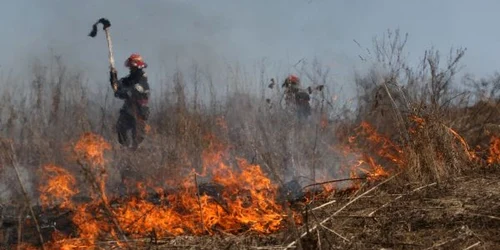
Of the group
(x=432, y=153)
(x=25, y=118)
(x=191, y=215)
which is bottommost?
(x=191, y=215)

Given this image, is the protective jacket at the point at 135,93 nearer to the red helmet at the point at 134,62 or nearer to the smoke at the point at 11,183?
the red helmet at the point at 134,62

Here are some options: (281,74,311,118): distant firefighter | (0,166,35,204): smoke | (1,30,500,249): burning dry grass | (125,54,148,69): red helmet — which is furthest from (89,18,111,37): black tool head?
(281,74,311,118): distant firefighter

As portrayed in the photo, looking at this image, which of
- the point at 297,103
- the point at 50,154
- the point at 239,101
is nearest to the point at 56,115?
the point at 50,154

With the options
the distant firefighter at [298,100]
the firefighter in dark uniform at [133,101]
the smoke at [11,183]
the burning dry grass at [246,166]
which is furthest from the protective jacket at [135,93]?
the distant firefighter at [298,100]

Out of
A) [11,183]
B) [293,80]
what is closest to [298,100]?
[293,80]

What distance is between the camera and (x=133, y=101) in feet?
33.1

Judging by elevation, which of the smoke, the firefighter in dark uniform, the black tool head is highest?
the black tool head

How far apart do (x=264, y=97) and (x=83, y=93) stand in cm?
508

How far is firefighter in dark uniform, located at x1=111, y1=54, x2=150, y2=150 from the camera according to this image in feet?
33.0

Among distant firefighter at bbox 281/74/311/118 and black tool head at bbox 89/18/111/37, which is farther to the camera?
distant firefighter at bbox 281/74/311/118

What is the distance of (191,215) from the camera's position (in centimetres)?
484

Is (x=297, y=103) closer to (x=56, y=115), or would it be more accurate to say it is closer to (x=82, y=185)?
(x=82, y=185)

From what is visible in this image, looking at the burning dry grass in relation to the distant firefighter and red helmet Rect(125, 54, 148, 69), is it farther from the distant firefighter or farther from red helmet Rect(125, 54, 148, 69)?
red helmet Rect(125, 54, 148, 69)

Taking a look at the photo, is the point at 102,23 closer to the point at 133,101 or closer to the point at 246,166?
the point at 133,101
